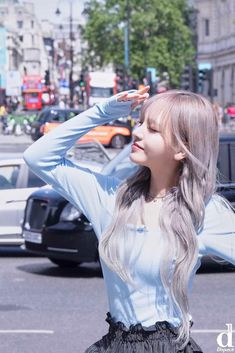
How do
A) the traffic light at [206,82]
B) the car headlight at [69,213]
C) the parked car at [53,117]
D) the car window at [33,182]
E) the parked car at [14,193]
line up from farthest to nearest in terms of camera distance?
the traffic light at [206,82] < the parked car at [53,117] < the car window at [33,182] < the parked car at [14,193] < the car headlight at [69,213]

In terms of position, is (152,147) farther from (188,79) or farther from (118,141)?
(188,79)

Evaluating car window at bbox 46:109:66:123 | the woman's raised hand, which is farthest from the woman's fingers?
car window at bbox 46:109:66:123

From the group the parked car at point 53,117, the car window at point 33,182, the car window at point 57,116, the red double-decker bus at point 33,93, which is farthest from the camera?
the red double-decker bus at point 33,93

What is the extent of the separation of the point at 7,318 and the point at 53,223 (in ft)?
11.3

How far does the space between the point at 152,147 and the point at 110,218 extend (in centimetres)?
27

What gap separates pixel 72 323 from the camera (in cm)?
944

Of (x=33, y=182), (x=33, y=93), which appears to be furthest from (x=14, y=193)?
(x=33, y=93)

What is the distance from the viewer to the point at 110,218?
3596 millimetres

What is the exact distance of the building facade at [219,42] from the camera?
11575 cm

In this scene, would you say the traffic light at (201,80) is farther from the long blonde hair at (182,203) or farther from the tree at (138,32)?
the tree at (138,32)

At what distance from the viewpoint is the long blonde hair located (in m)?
3.43

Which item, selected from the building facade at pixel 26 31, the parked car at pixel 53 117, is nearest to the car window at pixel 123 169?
the parked car at pixel 53 117

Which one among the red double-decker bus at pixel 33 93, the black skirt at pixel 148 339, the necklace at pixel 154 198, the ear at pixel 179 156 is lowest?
the red double-decker bus at pixel 33 93

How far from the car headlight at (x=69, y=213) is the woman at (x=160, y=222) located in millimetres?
9337
